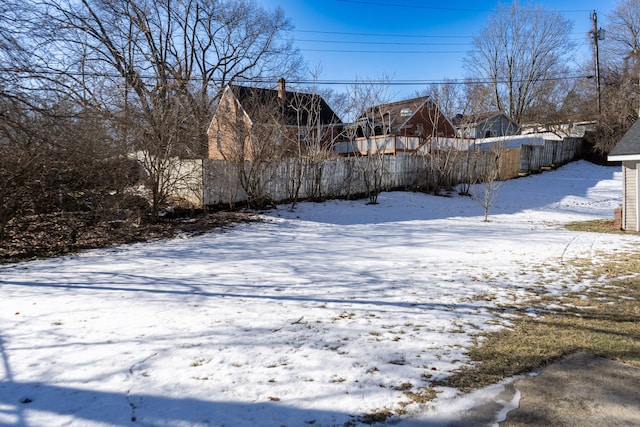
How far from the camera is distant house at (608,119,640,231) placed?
39.9 ft

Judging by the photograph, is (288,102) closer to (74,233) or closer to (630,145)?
(74,233)

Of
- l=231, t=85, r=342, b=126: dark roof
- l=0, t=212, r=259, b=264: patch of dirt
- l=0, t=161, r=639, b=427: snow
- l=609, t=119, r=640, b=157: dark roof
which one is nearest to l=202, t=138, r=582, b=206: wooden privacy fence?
l=231, t=85, r=342, b=126: dark roof

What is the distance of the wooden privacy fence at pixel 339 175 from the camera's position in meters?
14.6

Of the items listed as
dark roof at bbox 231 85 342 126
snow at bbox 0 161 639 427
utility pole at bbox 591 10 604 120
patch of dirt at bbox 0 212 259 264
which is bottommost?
Answer: snow at bbox 0 161 639 427

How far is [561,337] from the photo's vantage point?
13.5ft

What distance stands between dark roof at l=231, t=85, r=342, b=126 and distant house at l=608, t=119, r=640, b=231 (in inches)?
414

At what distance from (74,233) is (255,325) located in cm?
766

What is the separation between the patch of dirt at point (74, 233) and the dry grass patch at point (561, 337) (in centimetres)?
860

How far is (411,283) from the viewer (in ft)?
20.3

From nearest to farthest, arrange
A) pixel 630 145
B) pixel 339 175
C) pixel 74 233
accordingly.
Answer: pixel 74 233
pixel 630 145
pixel 339 175

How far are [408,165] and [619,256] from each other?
12.8 m

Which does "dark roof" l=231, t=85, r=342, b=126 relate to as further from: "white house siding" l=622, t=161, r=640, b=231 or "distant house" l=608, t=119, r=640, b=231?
"white house siding" l=622, t=161, r=640, b=231

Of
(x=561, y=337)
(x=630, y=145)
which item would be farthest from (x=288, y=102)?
(x=561, y=337)

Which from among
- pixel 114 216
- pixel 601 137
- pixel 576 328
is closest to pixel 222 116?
pixel 114 216
